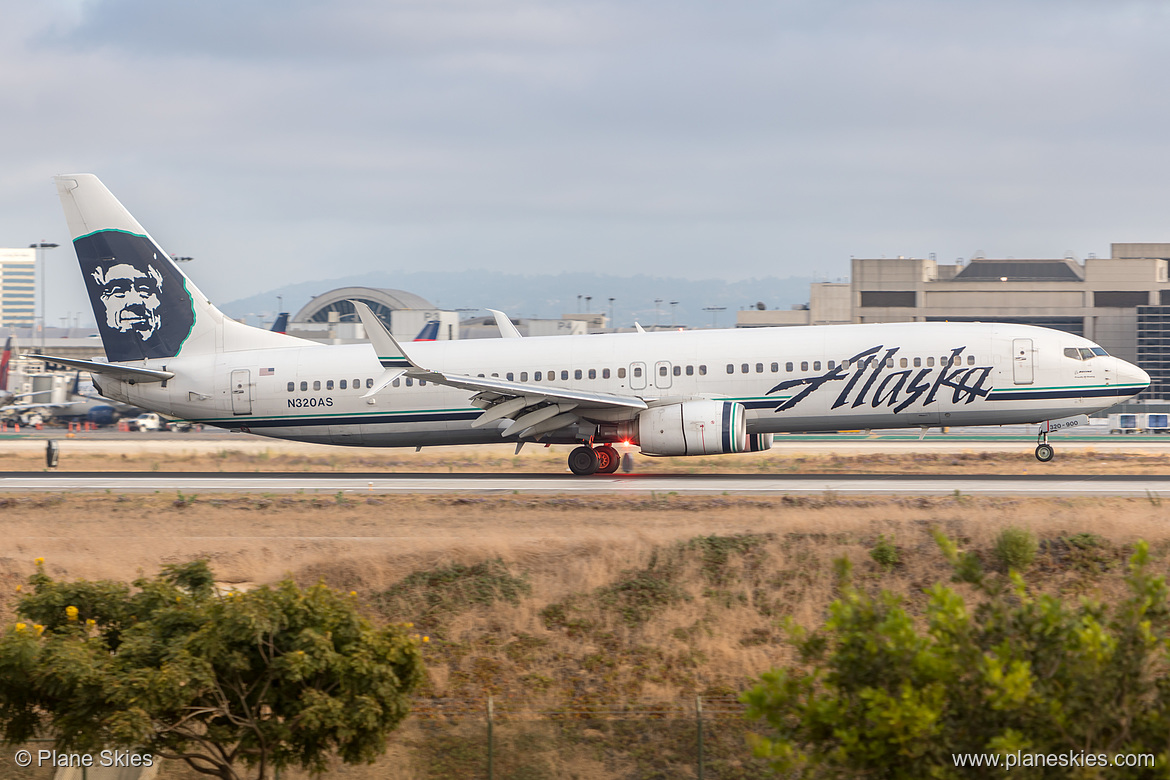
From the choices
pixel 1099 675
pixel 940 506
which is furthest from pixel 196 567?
pixel 940 506

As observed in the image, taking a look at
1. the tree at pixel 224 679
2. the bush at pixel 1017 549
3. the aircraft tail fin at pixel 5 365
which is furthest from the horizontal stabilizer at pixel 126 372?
the aircraft tail fin at pixel 5 365

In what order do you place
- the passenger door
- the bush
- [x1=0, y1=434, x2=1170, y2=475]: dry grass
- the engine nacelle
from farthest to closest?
1. [x1=0, y1=434, x2=1170, y2=475]: dry grass
2. the passenger door
3. the engine nacelle
4. the bush

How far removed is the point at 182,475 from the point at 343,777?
23.0m

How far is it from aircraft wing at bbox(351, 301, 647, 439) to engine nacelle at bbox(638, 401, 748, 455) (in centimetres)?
87

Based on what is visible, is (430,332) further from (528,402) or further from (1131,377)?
(1131,377)

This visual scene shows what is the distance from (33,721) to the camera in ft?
40.0

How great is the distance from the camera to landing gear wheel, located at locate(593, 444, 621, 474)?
34.0 metres

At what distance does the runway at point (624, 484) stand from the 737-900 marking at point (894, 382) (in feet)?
8.23

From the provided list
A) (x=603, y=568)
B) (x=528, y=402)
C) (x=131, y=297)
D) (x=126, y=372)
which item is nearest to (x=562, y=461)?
(x=528, y=402)

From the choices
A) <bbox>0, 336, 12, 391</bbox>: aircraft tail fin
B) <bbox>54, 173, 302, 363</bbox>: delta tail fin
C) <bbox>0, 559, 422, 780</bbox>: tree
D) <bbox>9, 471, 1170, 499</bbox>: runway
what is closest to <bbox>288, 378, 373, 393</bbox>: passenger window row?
<bbox>54, 173, 302, 363</bbox>: delta tail fin

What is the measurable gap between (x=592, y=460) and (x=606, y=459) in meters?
0.52

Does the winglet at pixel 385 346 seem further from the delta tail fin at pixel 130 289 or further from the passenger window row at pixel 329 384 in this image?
the delta tail fin at pixel 130 289

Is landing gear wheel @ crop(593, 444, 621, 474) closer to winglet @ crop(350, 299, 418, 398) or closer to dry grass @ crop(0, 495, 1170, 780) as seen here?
winglet @ crop(350, 299, 418, 398)

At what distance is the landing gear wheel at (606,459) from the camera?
34000mm
